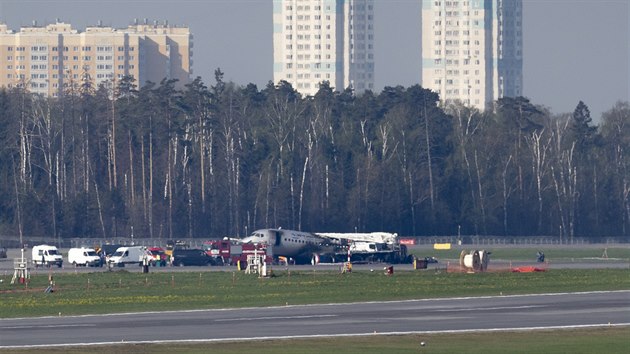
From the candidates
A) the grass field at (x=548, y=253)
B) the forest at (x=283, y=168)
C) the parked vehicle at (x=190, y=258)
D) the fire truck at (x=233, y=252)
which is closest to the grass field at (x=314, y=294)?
the parked vehicle at (x=190, y=258)

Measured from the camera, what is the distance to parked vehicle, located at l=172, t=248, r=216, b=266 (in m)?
101

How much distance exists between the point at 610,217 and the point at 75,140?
202 feet

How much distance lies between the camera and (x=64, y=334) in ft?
165

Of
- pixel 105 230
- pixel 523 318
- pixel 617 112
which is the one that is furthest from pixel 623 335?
pixel 617 112

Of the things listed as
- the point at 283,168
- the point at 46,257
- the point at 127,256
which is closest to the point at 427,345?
the point at 127,256

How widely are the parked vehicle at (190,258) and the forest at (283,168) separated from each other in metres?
47.4

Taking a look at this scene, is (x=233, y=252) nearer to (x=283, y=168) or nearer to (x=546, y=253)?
(x=546, y=253)

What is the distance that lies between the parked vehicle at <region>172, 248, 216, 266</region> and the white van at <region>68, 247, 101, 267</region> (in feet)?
18.6

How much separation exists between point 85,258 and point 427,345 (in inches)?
2327

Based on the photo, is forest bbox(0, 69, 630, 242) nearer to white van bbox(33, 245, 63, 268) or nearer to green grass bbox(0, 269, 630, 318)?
white van bbox(33, 245, 63, 268)

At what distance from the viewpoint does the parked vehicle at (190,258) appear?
332ft

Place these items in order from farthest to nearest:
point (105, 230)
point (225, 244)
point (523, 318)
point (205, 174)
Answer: point (205, 174), point (105, 230), point (225, 244), point (523, 318)

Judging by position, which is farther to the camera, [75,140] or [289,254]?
[75,140]

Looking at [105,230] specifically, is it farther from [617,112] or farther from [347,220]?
[617,112]
